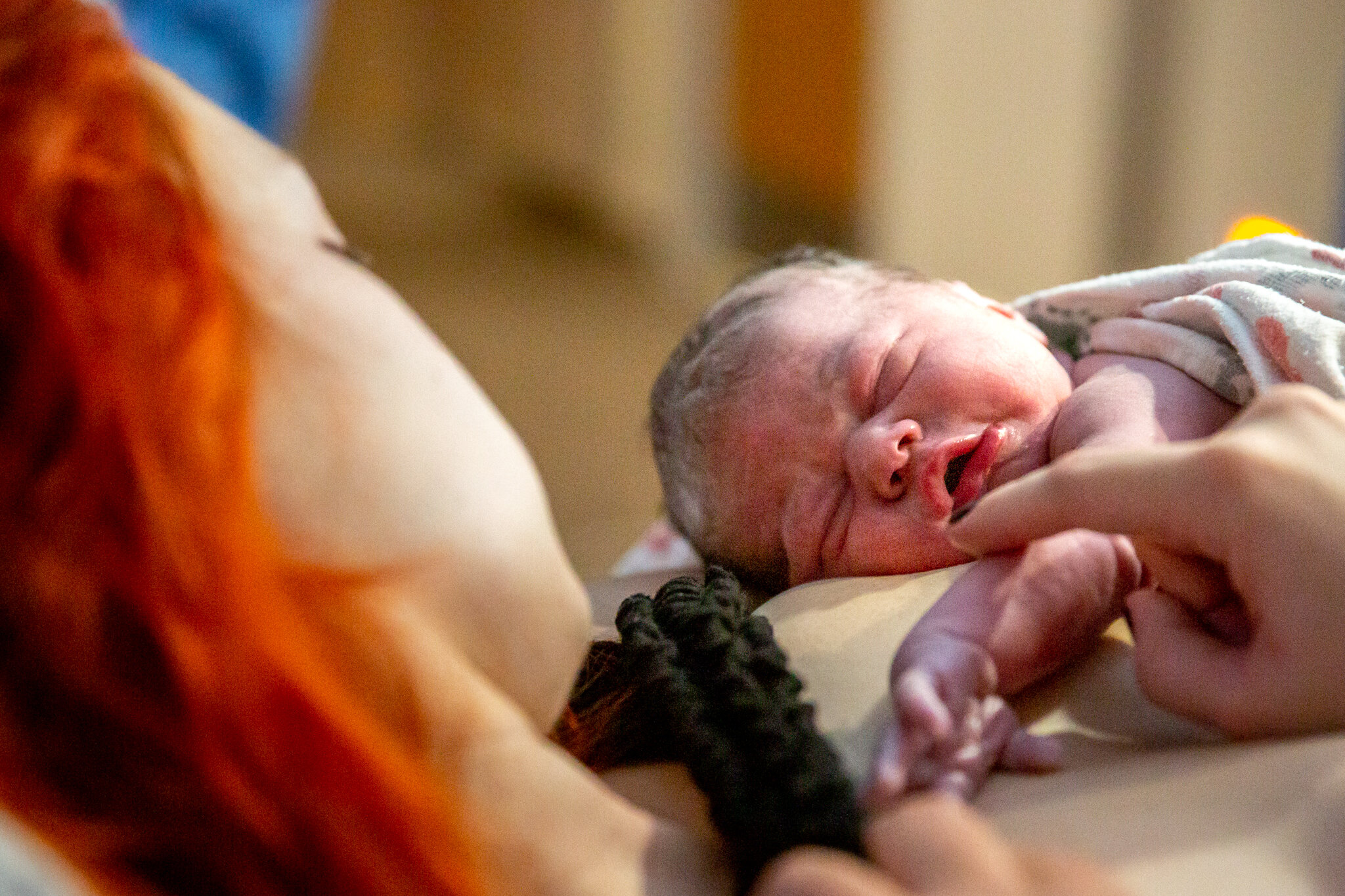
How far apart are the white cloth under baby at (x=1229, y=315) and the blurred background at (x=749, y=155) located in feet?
3.68

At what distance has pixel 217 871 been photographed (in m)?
0.46

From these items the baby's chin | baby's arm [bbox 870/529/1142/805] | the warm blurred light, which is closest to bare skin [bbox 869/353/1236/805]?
baby's arm [bbox 870/529/1142/805]

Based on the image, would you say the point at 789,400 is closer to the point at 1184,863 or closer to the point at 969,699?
the point at 969,699

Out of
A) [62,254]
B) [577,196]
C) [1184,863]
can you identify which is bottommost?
[577,196]

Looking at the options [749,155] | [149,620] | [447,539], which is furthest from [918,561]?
[749,155]

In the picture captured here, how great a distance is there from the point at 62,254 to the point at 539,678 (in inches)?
10.2

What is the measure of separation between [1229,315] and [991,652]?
0.35 m

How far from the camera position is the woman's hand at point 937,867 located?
49 cm

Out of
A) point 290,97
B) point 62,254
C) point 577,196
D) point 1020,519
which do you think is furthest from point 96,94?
point 577,196

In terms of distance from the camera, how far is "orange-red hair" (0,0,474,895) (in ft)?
1.48

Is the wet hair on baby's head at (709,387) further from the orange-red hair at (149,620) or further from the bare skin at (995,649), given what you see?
the orange-red hair at (149,620)

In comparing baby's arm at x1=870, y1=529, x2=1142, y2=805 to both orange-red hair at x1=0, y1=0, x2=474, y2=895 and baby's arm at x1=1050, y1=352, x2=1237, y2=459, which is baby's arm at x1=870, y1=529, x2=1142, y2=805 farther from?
orange-red hair at x1=0, y1=0, x2=474, y2=895

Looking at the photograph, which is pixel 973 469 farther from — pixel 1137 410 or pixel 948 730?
pixel 948 730

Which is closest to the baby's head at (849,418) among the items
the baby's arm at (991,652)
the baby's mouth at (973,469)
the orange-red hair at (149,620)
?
the baby's mouth at (973,469)
